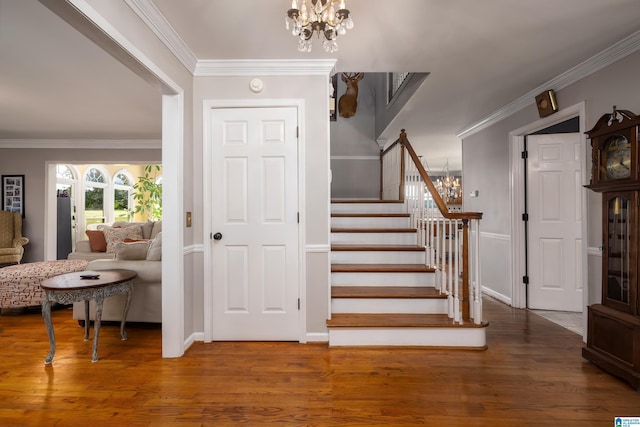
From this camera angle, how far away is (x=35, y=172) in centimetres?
615

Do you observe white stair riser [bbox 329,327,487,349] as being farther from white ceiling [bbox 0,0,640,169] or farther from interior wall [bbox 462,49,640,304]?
white ceiling [bbox 0,0,640,169]

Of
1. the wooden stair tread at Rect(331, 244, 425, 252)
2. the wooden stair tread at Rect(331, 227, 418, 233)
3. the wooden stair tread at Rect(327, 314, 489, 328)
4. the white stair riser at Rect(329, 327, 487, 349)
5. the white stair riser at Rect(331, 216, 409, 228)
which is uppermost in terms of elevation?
the white stair riser at Rect(331, 216, 409, 228)

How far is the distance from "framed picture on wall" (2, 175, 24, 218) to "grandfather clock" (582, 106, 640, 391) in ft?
26.6

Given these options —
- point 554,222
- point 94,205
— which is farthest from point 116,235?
point 554,222

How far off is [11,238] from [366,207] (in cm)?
586

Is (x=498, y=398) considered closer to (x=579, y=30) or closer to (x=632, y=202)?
(x=632, y=202)

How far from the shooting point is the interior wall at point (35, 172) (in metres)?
6.14

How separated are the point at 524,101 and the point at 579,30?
1462mm

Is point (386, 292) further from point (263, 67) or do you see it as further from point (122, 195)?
point (122, 195)

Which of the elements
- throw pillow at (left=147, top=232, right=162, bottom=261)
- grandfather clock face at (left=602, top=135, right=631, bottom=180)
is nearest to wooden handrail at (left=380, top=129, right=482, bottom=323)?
grandfather clock face at (left=602, top=135, right=631, bottom=180)

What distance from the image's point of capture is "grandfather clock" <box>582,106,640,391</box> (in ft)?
7.68

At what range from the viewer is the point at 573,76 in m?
3.23

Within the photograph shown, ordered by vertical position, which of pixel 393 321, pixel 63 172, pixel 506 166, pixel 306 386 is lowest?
pixel 306 386

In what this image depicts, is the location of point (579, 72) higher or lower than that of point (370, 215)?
higher
